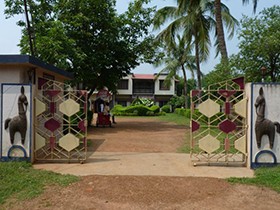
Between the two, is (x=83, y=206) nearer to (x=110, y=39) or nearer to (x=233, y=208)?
(x=233, y=208)

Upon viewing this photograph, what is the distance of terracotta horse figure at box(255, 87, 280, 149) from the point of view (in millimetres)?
6676

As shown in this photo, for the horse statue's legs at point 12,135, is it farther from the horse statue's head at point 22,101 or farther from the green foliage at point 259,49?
the green foliage at point 259,49

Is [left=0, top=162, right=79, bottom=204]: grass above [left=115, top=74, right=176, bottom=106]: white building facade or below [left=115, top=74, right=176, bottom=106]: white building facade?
below

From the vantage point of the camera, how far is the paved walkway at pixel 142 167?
249 inches

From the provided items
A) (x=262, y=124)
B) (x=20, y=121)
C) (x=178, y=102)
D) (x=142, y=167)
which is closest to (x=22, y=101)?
(x=20, y=121)

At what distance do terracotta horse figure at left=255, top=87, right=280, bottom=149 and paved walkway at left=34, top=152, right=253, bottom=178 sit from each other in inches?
34.1

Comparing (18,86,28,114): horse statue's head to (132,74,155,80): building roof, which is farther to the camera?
(132,74,155,80): building roof

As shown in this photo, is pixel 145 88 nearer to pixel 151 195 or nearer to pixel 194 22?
pixel 194 22

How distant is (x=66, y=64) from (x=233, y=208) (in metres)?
10.5

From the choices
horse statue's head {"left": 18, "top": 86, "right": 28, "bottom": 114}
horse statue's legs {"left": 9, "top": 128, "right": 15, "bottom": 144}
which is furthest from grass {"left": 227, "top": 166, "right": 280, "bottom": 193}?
horse statue's legs {"left": 9, "top": 128, "right": 15, "bottom": 144}

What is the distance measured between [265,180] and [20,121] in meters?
5.31

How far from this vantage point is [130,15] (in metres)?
16.4

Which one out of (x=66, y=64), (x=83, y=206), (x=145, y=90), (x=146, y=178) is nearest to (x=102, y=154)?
(x=146, y=178)

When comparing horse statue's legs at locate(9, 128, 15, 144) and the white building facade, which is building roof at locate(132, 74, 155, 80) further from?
horse statue's legs at locate(9, 128, 15, 144)
